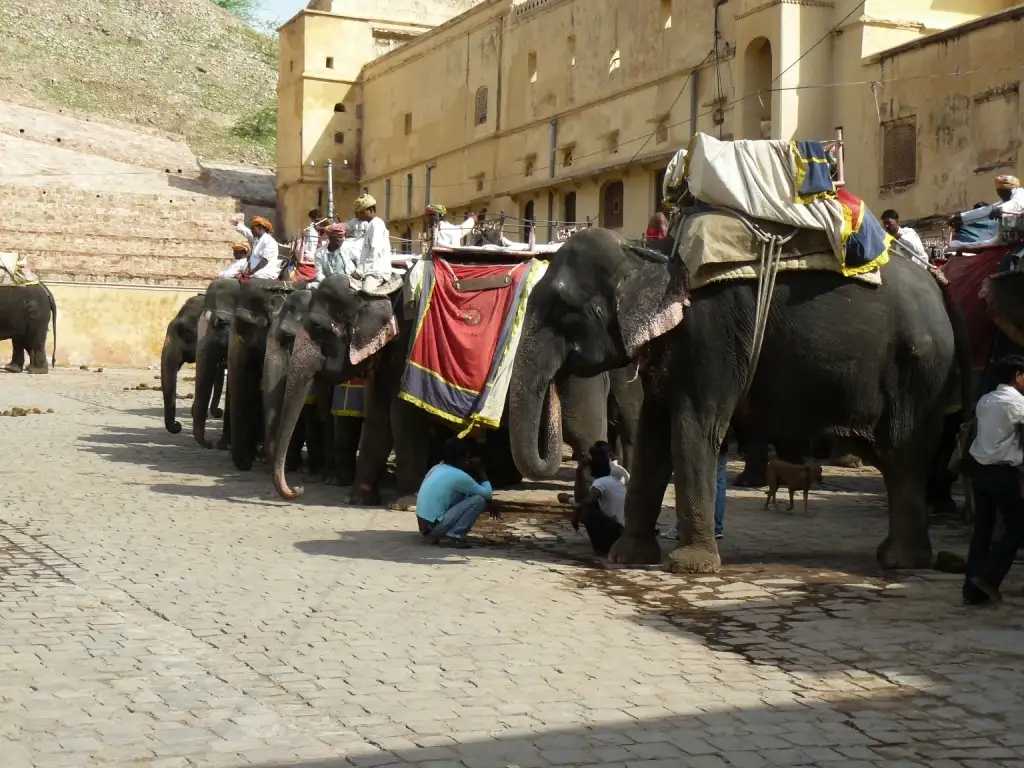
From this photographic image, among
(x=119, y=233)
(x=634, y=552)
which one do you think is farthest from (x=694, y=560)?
(x=119, y=233)

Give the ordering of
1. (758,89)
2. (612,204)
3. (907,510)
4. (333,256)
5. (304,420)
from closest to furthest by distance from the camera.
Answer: (907,510) → (333,256) → (304,420) → (758,89) → (612,204)

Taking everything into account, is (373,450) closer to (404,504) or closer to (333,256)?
(404,504)

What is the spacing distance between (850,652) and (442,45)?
44855mm

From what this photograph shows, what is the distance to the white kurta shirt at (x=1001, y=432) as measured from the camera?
28.5 feet

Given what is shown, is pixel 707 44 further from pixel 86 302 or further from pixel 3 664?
pixel 3 664

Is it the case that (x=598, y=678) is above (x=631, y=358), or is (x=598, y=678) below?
below

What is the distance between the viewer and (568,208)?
142 feet

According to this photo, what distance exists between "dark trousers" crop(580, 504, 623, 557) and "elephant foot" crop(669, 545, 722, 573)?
869 millimetres

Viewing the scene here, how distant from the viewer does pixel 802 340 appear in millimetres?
10164

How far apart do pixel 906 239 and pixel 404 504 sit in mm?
4615

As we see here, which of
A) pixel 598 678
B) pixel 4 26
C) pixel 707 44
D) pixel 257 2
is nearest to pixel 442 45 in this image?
pixel 707 44

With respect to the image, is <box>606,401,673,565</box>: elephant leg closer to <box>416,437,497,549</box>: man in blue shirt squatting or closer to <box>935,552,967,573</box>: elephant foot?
<box>416,437,497,549</box>: man in blue shirt squatting

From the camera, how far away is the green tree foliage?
2751 inches

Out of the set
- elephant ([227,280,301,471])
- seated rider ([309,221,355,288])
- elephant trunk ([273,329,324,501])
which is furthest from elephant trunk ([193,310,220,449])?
elephant trunk ([273,329,324,501])
